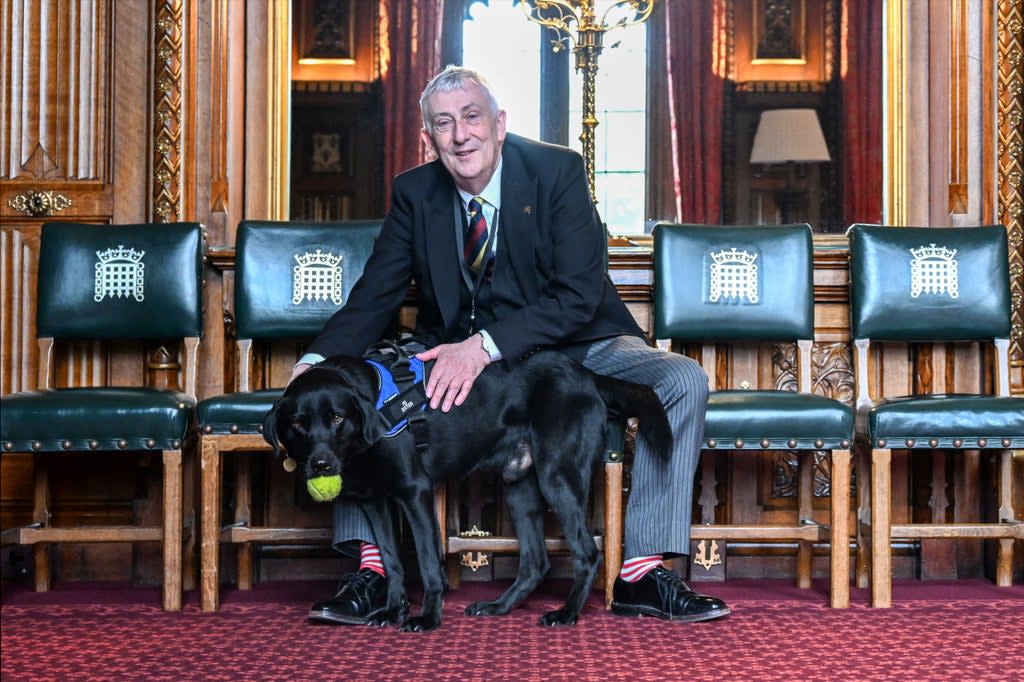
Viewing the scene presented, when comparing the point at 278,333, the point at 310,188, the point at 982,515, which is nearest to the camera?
the point at 278,333

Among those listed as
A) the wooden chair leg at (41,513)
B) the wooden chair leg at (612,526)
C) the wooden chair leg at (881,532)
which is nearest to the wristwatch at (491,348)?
the wooden chair leg at (612,526)

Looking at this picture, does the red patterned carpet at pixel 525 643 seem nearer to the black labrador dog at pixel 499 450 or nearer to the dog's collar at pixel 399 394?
the black labrador dog at pixel 499 450

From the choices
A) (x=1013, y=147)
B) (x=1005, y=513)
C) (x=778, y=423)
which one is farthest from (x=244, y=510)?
(x=1013, y=147)

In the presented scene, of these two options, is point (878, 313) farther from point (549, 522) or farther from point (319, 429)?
point (319, 429)

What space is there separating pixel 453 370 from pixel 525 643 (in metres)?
0.58

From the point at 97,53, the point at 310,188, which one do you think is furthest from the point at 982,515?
the point at 97,53

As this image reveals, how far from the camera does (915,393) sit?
11.4 feet

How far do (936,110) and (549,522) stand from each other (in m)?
1.69

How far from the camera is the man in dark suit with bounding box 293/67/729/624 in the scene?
8.77ft

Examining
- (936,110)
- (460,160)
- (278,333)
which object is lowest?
(278,333)

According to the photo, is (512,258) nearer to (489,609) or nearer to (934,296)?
(489,609)

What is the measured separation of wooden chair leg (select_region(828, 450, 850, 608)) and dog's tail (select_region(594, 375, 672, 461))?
469 millimetres

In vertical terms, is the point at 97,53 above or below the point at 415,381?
above

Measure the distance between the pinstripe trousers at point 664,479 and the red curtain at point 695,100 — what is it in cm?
171
